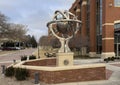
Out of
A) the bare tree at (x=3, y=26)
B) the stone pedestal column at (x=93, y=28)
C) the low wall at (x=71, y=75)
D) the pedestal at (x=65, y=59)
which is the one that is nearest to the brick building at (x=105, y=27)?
the stone pedestal column at (x=93, y=28)

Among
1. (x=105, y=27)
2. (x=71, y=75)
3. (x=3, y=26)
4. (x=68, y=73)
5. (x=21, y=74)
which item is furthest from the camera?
(x=3, y=26)

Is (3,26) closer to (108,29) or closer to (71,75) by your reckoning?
(108,29)

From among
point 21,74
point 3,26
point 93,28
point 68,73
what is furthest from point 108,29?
point 3,26

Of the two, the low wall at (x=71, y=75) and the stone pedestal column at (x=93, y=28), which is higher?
the stone pedestal column at (x=93, y=28)

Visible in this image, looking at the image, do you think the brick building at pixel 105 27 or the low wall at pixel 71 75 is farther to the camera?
the brick building at pixel 105 27

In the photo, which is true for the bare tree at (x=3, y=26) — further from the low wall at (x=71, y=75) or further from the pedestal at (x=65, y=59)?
the low wall at (x=71, y=75)

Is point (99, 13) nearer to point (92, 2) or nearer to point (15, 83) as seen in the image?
point (92, 2)

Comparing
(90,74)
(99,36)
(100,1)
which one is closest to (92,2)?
(100,1)

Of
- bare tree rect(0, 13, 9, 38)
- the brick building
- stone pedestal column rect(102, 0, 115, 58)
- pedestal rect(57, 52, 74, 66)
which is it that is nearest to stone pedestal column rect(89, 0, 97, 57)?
the brick building

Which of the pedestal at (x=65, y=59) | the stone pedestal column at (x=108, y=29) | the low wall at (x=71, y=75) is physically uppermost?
the stone pedestal column at (x=108, y=29)

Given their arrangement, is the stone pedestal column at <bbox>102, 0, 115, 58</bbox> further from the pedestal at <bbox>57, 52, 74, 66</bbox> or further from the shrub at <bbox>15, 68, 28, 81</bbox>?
the shrub at <bbox>15, 68, 28, 81</bbox>

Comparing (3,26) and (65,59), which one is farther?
(3,26)

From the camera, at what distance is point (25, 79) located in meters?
16.9

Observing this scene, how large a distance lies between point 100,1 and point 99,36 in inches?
246
